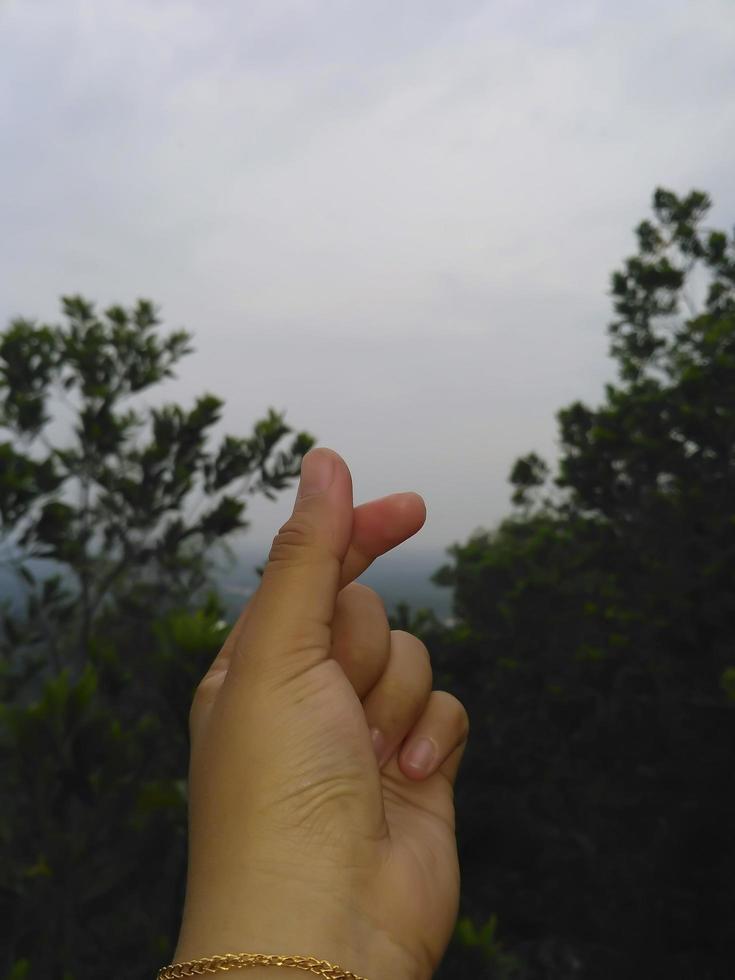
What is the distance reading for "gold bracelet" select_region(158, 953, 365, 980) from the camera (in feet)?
4.38

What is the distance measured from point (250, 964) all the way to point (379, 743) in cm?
79

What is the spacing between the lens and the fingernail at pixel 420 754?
79.3 inches

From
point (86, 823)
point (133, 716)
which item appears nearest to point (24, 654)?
point (133, 716)

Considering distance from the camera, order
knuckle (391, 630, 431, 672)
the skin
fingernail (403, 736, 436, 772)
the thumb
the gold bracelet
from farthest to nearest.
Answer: knuckle (391, 630, 431, 672), fingernail (403, 736, 436, 772), the thumb, the skin, the gold bracelet

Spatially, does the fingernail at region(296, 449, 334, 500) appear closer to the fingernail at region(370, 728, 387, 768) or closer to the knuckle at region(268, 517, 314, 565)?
the knuckle at region(268, 517, 314, 565)

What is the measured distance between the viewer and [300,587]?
1664 mm

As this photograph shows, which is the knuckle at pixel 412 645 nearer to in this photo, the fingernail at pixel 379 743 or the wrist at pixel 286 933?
the fingernail at pixel 379 743

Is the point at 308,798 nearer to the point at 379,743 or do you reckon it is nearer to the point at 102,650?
the point at 379,743

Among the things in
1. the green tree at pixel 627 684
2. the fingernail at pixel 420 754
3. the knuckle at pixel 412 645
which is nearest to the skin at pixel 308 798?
the fingernail at pixel 420 754

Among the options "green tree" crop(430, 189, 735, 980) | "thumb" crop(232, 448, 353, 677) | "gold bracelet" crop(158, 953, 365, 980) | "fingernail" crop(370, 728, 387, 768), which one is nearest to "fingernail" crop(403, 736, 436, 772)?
"fingernail" crop(370, 728, 387, 768)

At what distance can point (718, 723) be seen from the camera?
849 cm

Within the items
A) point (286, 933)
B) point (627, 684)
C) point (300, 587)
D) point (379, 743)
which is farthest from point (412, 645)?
point (627, 684)

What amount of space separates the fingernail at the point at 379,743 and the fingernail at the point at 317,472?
71 cm

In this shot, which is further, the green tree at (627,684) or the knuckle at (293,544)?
the green tree at (627,684)
